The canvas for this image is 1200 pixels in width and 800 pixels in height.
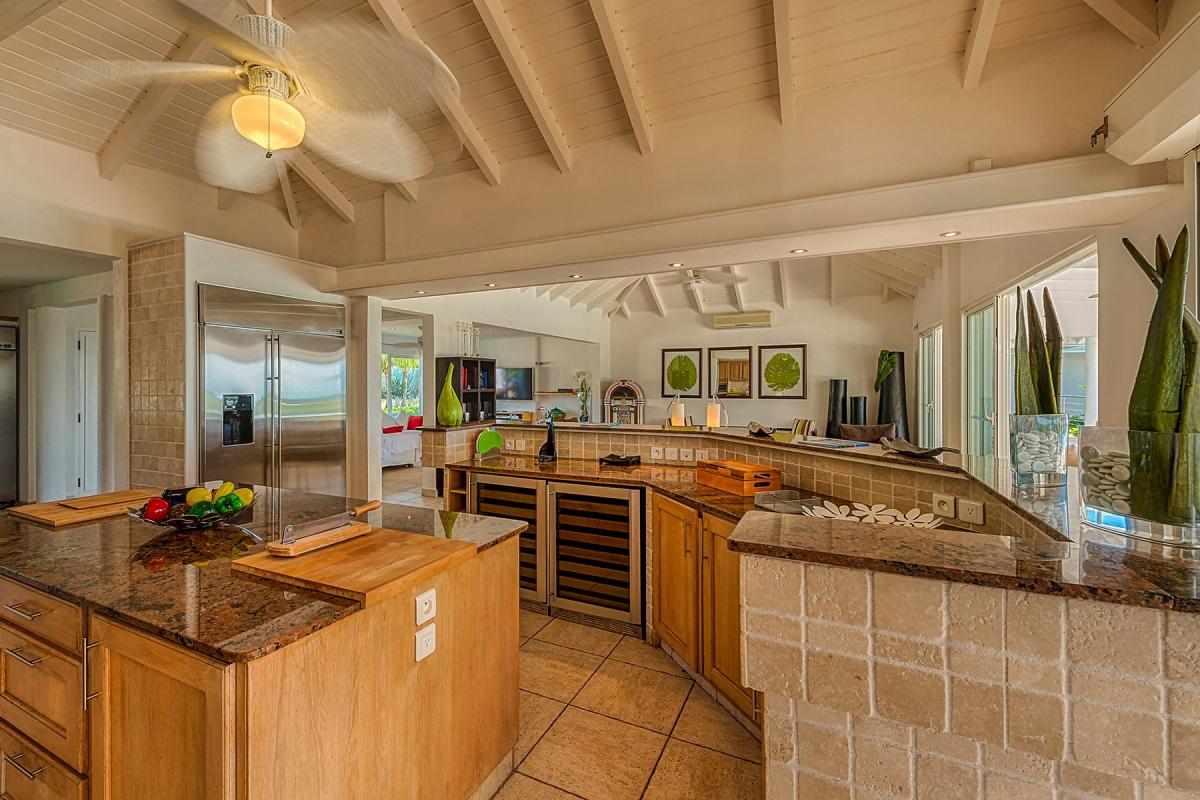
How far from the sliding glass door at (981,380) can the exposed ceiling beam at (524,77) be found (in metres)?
3.39

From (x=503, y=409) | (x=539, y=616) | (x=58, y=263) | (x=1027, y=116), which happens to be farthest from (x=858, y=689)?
(x=503, y=409)

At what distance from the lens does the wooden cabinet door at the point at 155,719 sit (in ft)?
3.21

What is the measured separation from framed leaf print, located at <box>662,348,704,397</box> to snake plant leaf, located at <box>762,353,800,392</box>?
1191 mm

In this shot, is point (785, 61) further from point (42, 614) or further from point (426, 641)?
point (42, 614)

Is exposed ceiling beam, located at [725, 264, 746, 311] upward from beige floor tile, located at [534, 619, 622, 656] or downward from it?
upward

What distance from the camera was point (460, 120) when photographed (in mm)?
3201

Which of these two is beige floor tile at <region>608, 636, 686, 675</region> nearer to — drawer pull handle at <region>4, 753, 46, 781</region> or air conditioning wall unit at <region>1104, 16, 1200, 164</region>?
drawer pull handle at <region>4, 753, 46, 781</region>

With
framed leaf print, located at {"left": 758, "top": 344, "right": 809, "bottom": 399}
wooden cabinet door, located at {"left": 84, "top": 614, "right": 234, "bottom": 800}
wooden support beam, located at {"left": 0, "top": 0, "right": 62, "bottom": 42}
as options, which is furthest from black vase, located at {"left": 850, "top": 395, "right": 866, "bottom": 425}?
wooden support beam, located at {"left": 0, "top": 0, "right": 62, "bottom": 42}

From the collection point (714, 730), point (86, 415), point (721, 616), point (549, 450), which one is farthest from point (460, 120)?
point (86, 415)

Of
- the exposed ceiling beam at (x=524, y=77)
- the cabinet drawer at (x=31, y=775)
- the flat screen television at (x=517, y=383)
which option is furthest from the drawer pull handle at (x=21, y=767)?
the flat screen television at (x=517, y=383)

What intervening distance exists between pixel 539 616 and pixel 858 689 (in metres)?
2.47

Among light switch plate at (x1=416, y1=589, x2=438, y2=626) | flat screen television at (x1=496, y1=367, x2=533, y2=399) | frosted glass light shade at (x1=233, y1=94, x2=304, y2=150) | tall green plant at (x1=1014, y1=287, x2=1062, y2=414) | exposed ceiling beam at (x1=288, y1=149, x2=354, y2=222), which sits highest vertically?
exposed ceiling beam at (x1=288, y1=149, x2=354, y2=222)

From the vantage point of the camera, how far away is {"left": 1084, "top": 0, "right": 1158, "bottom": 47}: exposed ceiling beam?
204 cm

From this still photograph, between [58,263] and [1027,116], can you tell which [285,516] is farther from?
[58,263]
